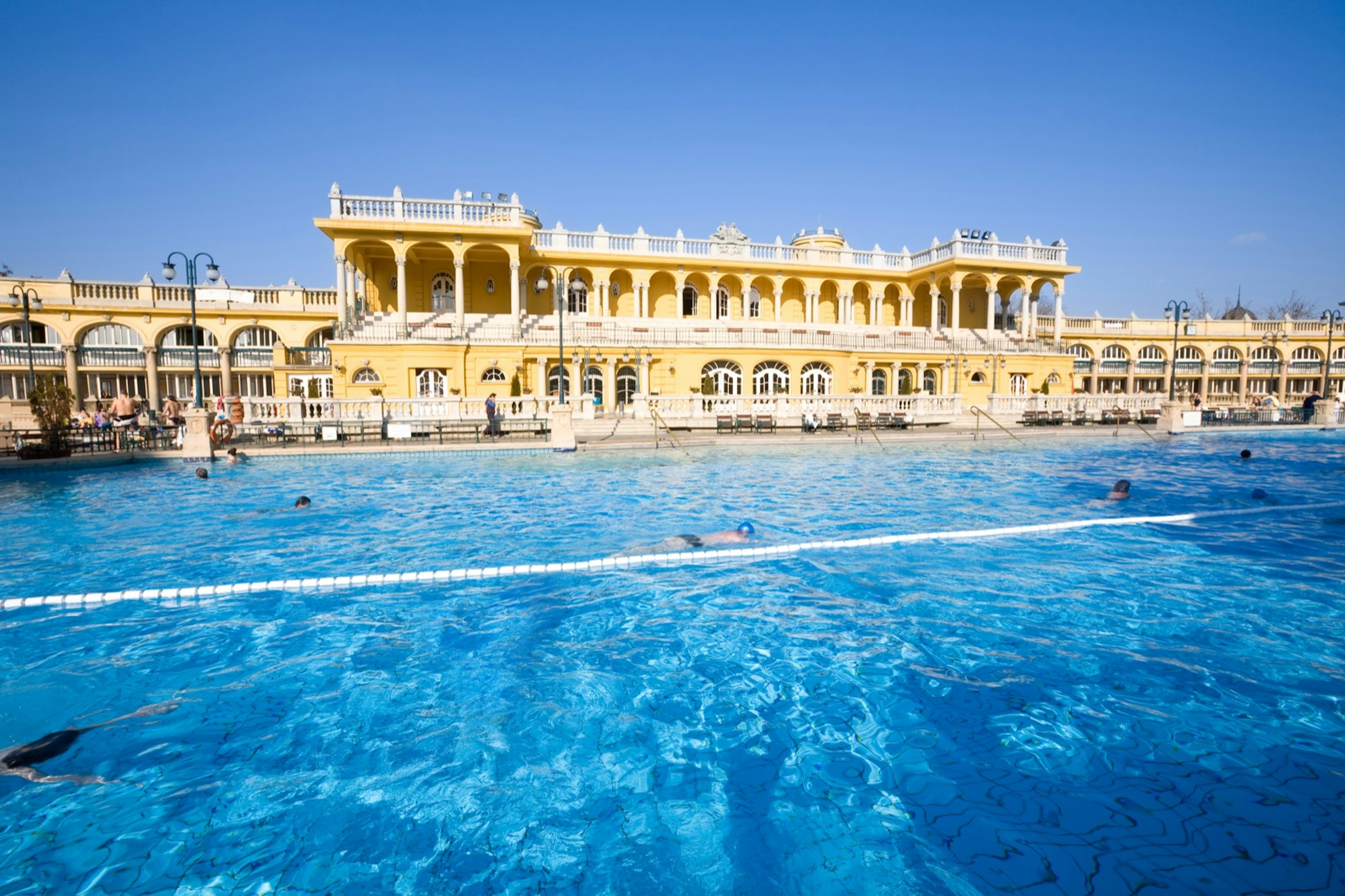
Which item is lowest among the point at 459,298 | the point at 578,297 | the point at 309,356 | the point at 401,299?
Result: the point at 309,356

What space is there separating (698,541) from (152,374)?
115ft

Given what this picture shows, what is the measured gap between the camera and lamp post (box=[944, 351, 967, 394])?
34.0 m

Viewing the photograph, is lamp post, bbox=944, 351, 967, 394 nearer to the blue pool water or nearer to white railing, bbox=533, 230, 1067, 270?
white railing, bbox=533, 230, 1067, 270

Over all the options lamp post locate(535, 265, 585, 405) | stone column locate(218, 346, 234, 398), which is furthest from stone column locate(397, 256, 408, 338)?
stone column locate(218, 346, 234, 398)

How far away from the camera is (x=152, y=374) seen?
108 feet

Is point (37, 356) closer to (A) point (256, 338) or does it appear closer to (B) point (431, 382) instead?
(A) point (256, 338)

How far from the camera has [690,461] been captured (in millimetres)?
17875

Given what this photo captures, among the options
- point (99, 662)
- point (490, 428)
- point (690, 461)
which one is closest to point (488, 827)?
point (99, 662)

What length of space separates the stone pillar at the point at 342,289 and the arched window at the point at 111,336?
44.5 feet

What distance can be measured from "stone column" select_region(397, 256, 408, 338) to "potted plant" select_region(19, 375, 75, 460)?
11060mm

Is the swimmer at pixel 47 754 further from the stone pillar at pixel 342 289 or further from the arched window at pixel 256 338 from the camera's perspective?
the arched window at pixel 256 338

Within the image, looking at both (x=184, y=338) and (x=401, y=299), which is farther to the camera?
(x=184, y=338)

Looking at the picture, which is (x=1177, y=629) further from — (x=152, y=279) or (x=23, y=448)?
(x=152, y=279)

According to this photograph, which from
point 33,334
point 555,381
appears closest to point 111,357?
point 33,334
